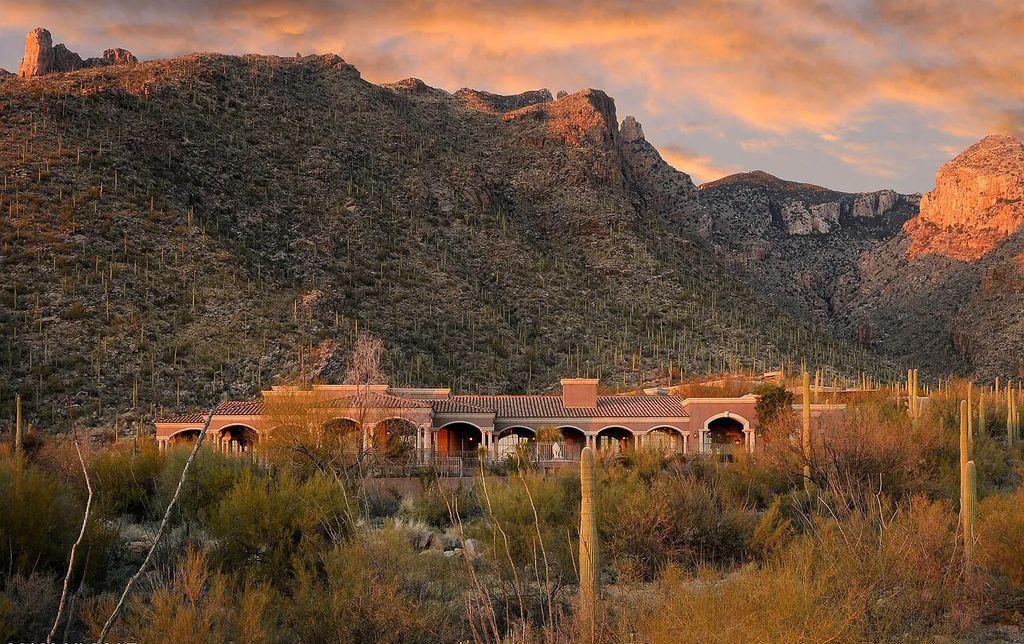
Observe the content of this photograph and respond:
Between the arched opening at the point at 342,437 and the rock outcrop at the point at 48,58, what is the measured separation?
230 ft

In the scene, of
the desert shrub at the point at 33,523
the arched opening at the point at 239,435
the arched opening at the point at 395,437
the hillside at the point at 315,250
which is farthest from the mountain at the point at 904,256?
the desert shrub at the point at 33,523

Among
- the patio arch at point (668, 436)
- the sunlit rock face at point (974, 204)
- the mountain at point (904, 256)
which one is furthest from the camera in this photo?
the sunlit rock face at point (974, 204)

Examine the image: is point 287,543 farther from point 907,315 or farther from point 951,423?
point 907,315

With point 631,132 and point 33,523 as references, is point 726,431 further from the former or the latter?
point 631,132

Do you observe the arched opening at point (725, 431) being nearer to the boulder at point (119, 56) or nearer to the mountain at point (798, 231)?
the mountain at point (798, 231)

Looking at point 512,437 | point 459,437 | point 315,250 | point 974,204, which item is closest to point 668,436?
point 512,437

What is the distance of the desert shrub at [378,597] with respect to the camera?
1097 cm

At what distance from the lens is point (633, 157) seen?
97.6 m

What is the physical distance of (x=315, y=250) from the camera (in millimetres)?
59250

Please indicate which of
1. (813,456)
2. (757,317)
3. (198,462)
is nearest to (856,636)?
(813,456)

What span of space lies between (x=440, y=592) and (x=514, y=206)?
6592cm

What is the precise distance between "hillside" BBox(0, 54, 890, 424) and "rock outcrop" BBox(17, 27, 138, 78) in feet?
55.8

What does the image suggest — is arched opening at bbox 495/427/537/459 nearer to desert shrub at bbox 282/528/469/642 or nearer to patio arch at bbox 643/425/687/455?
patio arch at bbox 643/425/687/455

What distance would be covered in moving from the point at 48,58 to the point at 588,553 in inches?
3695
